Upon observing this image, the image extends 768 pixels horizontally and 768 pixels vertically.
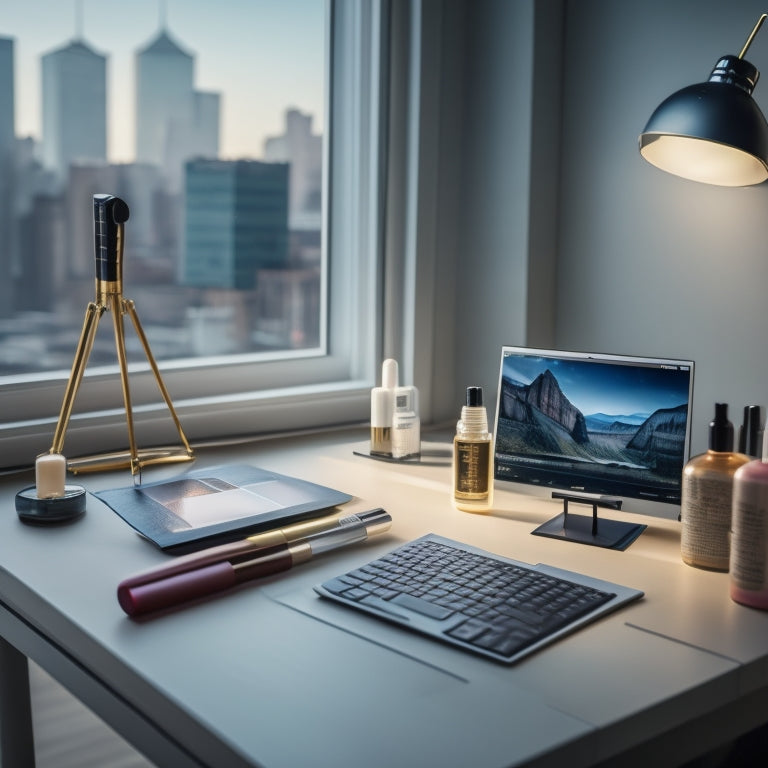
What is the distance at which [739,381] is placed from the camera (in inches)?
60.0

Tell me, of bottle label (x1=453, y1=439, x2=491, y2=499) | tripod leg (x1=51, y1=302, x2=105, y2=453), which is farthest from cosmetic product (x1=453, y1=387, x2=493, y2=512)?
tripod leg (x1=51, y1=302, x2=105, y2=453)

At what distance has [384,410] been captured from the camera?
5.25ft

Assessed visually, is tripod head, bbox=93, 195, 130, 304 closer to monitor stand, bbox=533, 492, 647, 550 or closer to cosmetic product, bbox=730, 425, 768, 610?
monitor stand, bbox=533, 492, 647, 550

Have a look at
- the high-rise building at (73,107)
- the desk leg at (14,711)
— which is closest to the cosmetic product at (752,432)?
the desk leg at (14,711)

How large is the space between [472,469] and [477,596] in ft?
1.07

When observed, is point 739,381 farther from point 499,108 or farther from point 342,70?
point 342,70

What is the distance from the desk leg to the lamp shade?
112 centimetres

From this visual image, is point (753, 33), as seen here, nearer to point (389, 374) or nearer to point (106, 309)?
point (389, 374)

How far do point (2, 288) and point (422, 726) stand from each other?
1.21 m

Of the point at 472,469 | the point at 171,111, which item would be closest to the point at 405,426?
the point at 472,469

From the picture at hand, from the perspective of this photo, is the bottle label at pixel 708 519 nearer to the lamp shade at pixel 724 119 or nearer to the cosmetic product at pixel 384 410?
the lamp shade at pixel 724 119

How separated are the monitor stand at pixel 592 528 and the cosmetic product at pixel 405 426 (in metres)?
0.37

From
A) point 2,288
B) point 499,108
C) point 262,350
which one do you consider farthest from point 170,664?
point 499,108

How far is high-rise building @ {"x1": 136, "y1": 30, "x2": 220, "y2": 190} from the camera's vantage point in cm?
172
